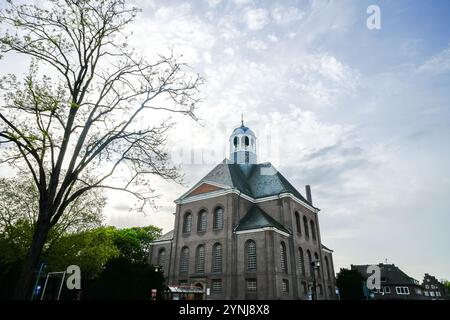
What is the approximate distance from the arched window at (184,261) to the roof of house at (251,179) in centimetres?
708

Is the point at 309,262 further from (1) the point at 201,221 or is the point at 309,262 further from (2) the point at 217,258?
(1) the point at 201,221

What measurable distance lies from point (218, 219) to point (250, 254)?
5854mm

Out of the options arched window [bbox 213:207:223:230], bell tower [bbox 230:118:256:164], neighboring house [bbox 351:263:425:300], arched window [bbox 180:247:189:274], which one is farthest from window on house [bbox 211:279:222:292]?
neighboring house [bbox 351:263:425:300]

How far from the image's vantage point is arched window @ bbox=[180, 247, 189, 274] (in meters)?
31.9

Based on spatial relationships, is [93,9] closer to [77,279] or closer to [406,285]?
[77,279]

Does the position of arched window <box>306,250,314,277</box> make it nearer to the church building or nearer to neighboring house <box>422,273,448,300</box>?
the church building

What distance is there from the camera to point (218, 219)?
32.8 m

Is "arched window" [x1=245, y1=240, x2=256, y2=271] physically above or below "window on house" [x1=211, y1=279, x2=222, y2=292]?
above

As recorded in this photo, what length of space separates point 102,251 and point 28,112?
1957 centimetres

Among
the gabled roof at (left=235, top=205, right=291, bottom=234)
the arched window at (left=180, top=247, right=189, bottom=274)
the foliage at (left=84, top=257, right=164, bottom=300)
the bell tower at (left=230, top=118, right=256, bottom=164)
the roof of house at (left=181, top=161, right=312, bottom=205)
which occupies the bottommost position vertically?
the foliage at (left=84, top=257, right=164, bottom=300)

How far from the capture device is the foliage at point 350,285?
36812 millimetres

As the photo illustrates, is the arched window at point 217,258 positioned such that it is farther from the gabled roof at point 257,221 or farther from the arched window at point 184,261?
the arched window at point 184,261

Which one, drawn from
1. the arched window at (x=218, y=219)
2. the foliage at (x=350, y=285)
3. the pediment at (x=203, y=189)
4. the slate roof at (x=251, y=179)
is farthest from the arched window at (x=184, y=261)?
the foliage at (x=350, y=285)

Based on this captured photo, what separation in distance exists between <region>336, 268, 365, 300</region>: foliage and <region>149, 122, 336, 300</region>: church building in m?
1.29
